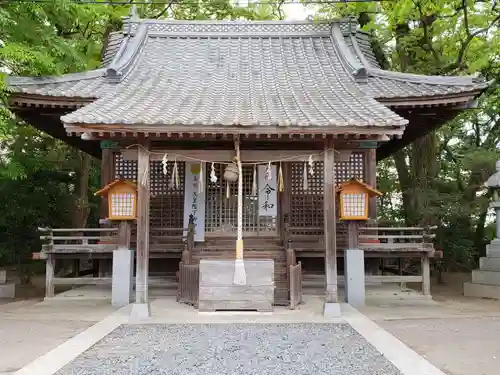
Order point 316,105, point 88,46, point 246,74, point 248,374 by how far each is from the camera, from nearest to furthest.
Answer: point 248,374 < point 316,105 < point 246,74 < point 88,46

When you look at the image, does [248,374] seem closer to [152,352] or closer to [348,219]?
[152,352]

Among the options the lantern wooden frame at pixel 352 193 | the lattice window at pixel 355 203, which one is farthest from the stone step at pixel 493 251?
the lattice window at pixel 355 203

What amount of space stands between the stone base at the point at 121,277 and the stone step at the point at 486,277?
9.36 metres

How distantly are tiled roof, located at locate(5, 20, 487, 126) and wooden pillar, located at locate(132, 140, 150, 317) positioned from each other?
800mm

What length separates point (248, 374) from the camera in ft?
16.4

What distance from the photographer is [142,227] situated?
8.44 metres

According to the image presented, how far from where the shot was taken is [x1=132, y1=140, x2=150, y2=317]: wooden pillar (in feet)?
27.3

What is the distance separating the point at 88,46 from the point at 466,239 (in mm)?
15902

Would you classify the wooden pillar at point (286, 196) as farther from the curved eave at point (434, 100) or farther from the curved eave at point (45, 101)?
the curved eave at point (45, 101)

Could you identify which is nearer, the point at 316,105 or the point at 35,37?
the point at 316,105

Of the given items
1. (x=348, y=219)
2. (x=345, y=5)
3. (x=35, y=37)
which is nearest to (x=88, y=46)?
(x=35, y=37)

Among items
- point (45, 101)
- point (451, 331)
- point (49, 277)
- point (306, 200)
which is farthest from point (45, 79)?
point (451, 331)

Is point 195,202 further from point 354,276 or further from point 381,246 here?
point 381,246

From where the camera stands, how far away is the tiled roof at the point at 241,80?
8641mm
